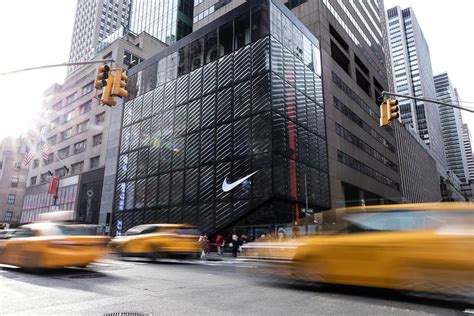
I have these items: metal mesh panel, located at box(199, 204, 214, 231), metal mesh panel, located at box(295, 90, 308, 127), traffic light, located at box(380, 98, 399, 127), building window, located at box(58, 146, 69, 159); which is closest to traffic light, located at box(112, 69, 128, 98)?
traffic light, located at box(380, 98, 399, 127)

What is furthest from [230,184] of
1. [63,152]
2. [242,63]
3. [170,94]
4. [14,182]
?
[14,182]

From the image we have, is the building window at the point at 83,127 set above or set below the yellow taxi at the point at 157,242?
above

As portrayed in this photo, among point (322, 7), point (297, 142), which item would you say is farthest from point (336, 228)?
point (322, 7)

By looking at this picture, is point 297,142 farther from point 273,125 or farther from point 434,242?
point 434,242

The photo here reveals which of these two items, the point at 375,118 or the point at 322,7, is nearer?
the point at 322,7

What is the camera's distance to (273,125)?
95.3 ft

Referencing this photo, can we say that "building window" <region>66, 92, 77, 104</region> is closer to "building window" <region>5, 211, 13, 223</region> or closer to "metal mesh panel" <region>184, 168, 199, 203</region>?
"building window" <region>5, 211, 13, 223</region>

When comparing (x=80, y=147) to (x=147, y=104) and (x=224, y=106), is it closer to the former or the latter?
(x=147, y=104)

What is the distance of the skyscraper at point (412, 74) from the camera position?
440 feet

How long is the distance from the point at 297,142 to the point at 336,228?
25240mm

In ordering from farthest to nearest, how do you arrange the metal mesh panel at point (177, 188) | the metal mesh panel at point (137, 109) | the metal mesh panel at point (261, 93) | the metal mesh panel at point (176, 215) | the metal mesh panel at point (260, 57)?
the metal mesh panel at point (137, 109)
the metal mesh panel at point (177, 188)
the metal mesh panel at point (176, 215)
the metal mesh panel at point (260, 57)
the metal mesh panel at point (261, 93)

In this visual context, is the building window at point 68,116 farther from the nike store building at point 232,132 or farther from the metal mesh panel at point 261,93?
the metal mesh panel at point 261,93

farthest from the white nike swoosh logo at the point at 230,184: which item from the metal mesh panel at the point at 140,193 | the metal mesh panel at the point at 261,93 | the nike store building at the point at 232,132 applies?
the metal mesh panel at the point at 140,193

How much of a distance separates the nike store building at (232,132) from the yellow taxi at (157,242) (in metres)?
14.0
